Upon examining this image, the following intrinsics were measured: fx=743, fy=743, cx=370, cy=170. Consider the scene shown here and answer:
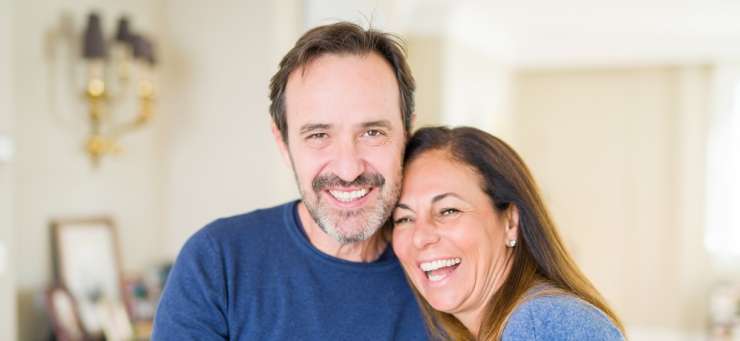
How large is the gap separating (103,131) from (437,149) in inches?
79.5

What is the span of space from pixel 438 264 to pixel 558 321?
31 cm

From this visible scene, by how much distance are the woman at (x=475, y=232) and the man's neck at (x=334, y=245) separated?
0.08 m

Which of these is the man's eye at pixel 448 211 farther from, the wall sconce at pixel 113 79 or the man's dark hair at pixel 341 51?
the wall sconce at pixel 113 79

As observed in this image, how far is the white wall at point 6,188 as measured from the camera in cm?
236

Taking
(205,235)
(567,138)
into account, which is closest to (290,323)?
(205,235)

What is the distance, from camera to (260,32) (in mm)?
3229

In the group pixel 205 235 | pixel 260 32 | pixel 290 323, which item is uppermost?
pixel 260 32

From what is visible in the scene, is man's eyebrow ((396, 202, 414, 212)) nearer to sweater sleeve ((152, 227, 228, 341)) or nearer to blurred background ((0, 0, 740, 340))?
sweater sleeve ((152, 227, 228, 341))

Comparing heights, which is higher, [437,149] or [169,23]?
[169,23]

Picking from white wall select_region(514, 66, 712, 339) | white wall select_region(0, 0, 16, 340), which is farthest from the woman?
white wall select_region(514, 66, 712, 339)

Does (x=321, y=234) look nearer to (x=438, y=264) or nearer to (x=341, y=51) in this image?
(x=438, y=264)

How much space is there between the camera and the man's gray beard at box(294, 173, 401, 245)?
147 cm

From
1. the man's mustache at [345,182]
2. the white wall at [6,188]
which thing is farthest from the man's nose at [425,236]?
the white wall at [6,188]

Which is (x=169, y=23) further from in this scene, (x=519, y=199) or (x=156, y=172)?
(x=519, y=199)
